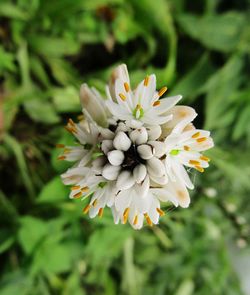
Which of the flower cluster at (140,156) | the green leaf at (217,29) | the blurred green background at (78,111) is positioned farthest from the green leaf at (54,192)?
the green leaf at (217,29)

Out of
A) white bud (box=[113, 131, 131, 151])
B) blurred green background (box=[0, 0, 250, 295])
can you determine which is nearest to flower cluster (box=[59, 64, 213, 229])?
white bud (box=[113, 131, 131, 151])

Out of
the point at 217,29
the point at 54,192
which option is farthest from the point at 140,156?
the point at 217,29

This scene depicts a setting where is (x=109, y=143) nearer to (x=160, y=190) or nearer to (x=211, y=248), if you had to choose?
(x=160, y=190)

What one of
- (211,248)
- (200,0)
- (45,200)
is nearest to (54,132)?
(45,200)

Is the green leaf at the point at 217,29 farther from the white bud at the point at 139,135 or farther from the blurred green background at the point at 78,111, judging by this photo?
the white bud at the point at 139,135

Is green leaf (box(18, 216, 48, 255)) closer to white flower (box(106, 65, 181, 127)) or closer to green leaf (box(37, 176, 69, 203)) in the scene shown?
green leaf (box(37, 176, 69, 203))

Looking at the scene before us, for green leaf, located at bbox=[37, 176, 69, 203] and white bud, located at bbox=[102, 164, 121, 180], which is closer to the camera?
white bud, located at bbox=[102, 164, 121, 180]
